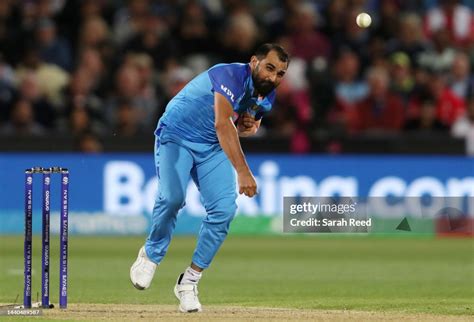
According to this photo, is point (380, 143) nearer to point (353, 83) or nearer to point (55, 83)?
point (353, 83)

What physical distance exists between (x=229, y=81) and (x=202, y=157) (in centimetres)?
62

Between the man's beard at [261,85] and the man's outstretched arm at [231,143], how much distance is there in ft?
1.13

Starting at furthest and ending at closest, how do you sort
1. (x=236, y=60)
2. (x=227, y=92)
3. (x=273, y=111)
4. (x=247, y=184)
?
1. (x=236, y=60)
2. (x=273, y=111)
3. (x=227, y=92)
4. (x=247, y=184)

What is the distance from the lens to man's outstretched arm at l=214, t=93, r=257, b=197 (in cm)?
798

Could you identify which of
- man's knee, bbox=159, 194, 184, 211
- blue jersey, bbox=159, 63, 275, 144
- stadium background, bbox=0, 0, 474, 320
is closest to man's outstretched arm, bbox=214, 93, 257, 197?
blue jersey, bbox=159, 63, 275, 144

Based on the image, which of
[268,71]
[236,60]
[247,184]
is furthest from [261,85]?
[236,60]

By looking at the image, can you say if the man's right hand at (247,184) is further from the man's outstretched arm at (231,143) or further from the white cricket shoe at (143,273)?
the white cricket shoe at (143,273)

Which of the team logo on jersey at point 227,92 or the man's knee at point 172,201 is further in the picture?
the man's knee at point 172,201

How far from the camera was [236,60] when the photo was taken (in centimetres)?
1777

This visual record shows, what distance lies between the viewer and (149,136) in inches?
672

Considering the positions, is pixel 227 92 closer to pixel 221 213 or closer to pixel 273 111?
pixel 221 213

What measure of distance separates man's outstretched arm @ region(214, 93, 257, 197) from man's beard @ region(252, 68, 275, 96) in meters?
0.35

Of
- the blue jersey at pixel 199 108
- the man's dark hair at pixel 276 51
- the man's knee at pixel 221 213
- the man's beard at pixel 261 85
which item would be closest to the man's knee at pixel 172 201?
the man's knee at pixel 221 213

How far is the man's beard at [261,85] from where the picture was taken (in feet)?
27.6
